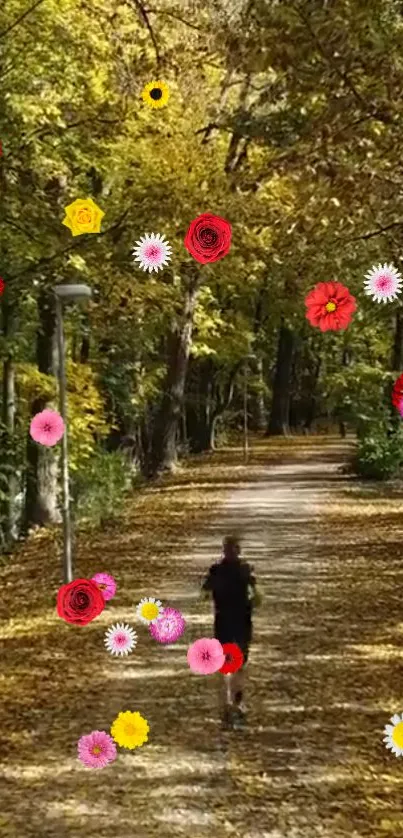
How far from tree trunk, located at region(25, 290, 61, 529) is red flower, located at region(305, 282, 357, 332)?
12.4 meters

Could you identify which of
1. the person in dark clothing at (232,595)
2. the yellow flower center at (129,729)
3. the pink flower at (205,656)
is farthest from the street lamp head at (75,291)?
the pink flower at (205,656)

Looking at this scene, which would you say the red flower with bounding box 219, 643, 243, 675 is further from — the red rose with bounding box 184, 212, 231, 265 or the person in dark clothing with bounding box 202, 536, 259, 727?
the red rose with bounding box 184, 212, 231, 265

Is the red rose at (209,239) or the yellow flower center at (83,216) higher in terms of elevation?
the yellow flower center at (83,216)

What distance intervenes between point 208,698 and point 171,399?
1572 cm

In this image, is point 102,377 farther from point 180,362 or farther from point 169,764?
point 169,764

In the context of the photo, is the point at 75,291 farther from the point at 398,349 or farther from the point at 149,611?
the point at 398,349

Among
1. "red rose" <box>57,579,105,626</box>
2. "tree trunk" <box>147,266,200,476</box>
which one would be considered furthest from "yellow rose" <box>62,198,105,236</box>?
"tree trunk" <box>147,266,200,476</box>

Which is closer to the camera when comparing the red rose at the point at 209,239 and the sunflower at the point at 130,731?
the red rose at the point at 209,239

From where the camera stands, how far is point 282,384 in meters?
36.6

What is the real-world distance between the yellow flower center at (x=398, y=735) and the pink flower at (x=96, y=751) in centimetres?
224

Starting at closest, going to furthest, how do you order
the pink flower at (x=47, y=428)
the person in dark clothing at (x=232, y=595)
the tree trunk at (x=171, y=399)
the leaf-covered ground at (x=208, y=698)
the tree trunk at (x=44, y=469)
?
the pink flower at (x=47, y=428), the leaf-covered ground at (x=208, y=698), the person in dark clothing at (x=232, y=595), the tree trunk at (x=44, y=469), the tree trunk at (x=171, y=399)

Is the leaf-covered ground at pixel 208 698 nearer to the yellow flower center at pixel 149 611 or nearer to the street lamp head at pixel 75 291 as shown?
the yellow flower center at pixel 149 611

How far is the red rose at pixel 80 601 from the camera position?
14.1 feet

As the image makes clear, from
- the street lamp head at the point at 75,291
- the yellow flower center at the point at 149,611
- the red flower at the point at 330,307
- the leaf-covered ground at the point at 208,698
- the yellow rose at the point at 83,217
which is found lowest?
the leaf-covered ground at the point at 208,698
